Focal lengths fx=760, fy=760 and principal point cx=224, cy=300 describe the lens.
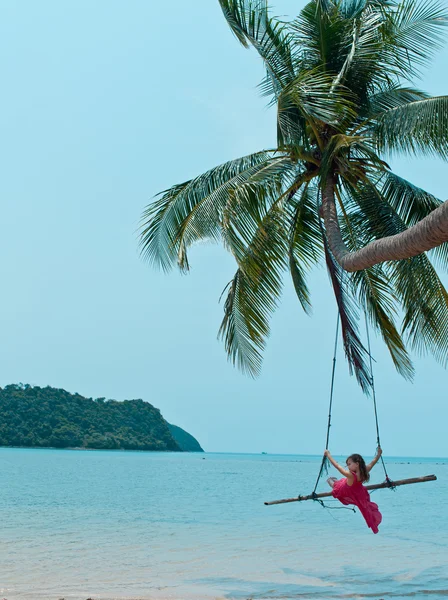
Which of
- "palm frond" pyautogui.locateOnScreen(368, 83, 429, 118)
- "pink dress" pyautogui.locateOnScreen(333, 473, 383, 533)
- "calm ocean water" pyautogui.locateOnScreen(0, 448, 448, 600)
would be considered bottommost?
"calm ocean water" pyautogui.locateOnScreen(0, 448, 448, 600)

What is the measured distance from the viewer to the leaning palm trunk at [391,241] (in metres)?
5.36

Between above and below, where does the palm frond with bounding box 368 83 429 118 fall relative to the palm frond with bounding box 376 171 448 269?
above

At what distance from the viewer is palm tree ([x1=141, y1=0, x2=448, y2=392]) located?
8.36m

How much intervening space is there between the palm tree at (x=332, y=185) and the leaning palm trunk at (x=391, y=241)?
0.18 feet

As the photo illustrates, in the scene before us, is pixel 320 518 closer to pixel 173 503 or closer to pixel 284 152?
pixel 173 503

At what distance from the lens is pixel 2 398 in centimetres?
7656

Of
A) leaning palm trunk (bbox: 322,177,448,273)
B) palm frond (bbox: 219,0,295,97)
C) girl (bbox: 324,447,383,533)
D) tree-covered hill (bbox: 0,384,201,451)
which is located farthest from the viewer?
tree-covered hill (bbox: 0,384,201,451)

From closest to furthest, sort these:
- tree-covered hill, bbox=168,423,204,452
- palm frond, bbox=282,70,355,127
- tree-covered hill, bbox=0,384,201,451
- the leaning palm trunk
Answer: the leaning palm trunk, palm frond, bbox=282,70,355,127, tree-covered hill, bbox=0,384,201,451, tree-covered hill, bbox=168,423,204,452

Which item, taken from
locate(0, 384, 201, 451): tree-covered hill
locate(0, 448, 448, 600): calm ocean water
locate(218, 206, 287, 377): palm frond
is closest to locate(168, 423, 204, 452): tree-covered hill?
locate(0, 384, 201, 451): tree-covered hill

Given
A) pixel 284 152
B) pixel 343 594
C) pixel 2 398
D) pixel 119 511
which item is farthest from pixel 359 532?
pixel 2 398

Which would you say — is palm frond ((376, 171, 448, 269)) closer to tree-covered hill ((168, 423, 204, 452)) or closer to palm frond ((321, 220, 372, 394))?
palm frond ((321, 220, 372, 394))

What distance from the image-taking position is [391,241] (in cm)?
611

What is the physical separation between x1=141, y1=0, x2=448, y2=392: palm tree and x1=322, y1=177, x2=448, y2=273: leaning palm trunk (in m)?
0.05

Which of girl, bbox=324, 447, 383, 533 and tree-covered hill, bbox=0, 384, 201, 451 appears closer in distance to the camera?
girl, bbox=324, 447, 383, 533
